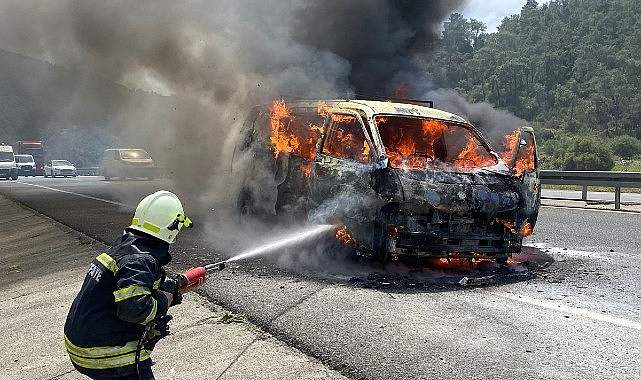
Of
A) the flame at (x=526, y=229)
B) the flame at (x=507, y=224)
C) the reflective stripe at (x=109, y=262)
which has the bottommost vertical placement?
the flame at (x=526, y=229)

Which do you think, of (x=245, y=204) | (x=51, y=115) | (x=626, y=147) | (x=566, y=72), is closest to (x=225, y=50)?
(x=245, y=204)

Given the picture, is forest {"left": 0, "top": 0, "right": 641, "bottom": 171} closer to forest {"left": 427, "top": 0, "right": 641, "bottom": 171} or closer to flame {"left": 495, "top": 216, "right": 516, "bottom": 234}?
forest {"left": 427, "top": 0, "right": 641, "bottom": 171}

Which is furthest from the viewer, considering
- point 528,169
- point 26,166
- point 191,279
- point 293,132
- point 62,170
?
point 26,166

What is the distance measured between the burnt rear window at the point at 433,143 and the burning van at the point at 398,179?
1 centimetres

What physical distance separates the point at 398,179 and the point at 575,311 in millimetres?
2126

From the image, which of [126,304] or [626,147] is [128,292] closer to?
[126,304]

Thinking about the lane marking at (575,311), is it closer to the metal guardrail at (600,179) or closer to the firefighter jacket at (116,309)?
the firefighter jacket at (116,309)

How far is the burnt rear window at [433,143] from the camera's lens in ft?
23.9

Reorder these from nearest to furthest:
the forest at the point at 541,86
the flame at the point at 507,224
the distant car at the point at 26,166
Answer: the flame at the point at 507,224
the distant car at the point at 26,166
the forest at the point at 541,86

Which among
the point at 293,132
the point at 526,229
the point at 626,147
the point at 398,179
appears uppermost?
the point at 626,147

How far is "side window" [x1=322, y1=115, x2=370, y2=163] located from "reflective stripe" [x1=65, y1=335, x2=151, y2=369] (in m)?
4.31

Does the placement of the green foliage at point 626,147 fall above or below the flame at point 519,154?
above

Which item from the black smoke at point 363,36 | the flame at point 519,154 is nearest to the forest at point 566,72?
the black smoke at point 363,36

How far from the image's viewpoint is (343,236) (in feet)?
22.9
